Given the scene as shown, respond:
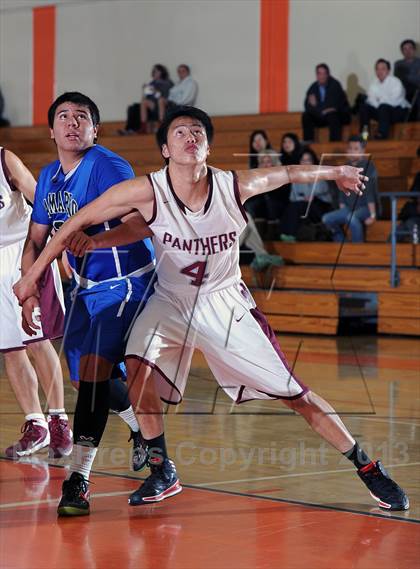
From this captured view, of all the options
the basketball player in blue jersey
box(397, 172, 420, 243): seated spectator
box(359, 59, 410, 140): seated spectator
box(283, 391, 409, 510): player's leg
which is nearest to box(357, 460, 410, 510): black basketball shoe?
box(283, 391, 409, 510): player's leg

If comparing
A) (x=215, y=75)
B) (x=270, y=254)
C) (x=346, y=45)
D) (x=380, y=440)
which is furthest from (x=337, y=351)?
(x=215, y=75)

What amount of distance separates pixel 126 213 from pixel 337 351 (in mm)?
7186

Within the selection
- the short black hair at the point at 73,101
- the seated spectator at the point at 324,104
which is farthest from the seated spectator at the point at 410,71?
the short black hair at the point at 73,101

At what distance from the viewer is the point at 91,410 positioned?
4.71 metres

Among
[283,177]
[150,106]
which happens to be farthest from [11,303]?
[150,106]

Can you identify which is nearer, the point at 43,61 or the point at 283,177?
the point at 283,177

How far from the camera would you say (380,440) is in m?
6.39

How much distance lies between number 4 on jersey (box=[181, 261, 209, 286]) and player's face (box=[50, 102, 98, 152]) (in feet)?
2.67

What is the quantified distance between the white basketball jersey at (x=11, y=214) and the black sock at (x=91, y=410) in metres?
1.58

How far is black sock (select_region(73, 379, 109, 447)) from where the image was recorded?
4.70 m

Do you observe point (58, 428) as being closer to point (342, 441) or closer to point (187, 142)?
point (342, 441)

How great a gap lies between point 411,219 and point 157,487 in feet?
29.9

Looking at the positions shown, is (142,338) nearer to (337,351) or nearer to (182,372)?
(182,372)

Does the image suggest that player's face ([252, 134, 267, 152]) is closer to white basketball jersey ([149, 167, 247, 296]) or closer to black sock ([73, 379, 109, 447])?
white basketball jersey ([149, 167, 247, 296])
